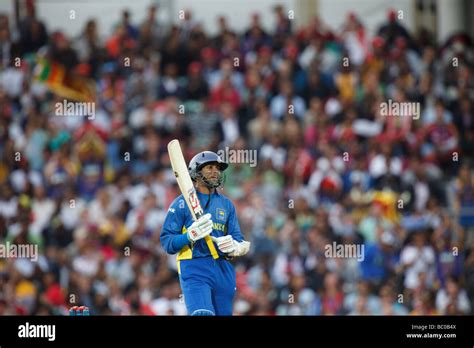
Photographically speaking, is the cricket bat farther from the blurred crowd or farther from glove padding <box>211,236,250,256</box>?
the blurred crowd

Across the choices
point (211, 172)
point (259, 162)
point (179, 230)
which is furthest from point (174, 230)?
point (259, 162)

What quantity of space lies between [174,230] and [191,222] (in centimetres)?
15

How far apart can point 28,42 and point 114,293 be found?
13.9 ft

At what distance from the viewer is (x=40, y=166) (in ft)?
61.9

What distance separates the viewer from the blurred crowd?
17.7 metres

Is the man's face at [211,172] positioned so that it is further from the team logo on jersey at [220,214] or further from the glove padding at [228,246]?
the glove padding at [228,246]

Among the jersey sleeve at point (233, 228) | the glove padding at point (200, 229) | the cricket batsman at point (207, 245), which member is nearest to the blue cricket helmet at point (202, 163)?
the cricket batsman at point (207, 245)

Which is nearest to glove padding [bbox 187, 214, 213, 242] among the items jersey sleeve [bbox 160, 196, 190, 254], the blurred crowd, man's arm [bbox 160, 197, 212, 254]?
man's arm [bbox 160, 197, 212, 254]

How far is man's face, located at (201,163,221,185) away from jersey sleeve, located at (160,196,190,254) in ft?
0.90

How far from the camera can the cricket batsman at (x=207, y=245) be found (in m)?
11.7

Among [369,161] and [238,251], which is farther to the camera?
[369,161]
